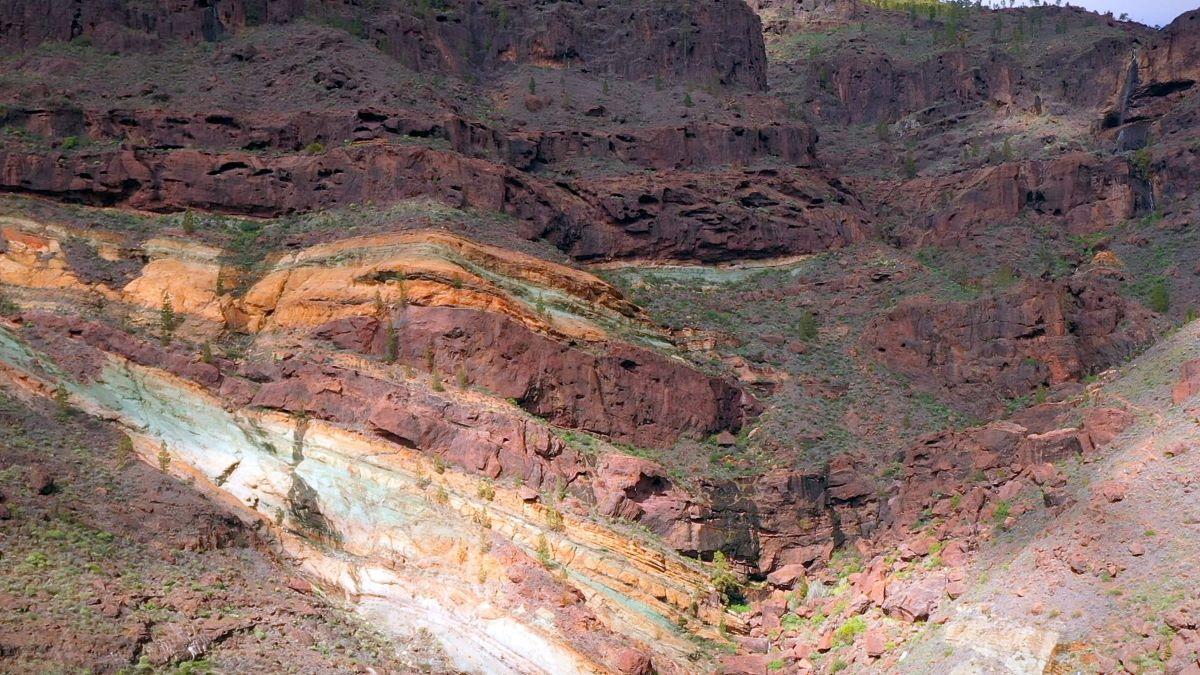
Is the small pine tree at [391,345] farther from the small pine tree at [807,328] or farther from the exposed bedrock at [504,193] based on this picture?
the small pine tree at [807,328]

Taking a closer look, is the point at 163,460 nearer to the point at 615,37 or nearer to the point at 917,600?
the point at 917,600

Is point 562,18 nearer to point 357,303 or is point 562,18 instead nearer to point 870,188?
point 870,188

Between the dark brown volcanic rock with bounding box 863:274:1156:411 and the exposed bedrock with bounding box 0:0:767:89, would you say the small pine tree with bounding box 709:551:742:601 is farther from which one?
the exposed bedrock with bounding box 0:0:767:89

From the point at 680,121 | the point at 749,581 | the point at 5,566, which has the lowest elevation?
the point at 749,581

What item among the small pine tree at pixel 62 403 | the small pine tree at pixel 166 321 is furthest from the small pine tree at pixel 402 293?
the small pine tree at pixel 62 403

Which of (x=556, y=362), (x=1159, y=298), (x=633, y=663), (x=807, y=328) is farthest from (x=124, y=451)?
(x=1159, y=298)

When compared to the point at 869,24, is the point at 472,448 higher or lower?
lower

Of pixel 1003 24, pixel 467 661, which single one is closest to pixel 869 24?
pixel 1003 24
